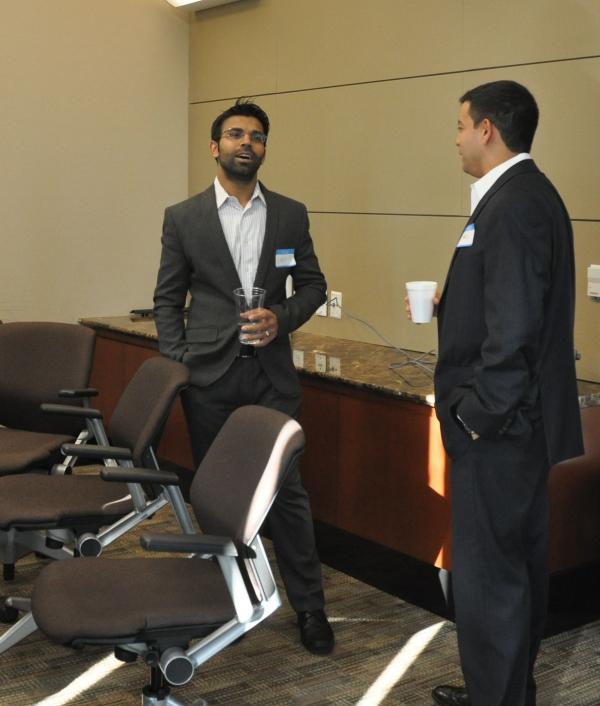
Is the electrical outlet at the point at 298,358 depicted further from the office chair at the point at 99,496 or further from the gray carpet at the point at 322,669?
the gray carpet at the point at 322,669

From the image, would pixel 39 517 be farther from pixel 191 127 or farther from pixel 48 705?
pixel 191 127

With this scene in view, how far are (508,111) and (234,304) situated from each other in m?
1.26

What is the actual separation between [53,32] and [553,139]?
2.78 m

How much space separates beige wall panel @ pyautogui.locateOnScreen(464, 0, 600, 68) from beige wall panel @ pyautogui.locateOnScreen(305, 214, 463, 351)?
2.22ft

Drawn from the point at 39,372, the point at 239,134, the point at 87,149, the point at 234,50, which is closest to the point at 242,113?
the point at 239,134

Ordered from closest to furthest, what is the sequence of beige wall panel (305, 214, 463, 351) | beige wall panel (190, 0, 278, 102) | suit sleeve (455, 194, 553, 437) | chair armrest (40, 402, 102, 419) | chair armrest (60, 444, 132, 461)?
suit sleeve (455, 194, 553, 437) → chair armrest (60, 444, 132, 461) → chair armrest (40, 402, 102, 419) → beige wall panel (305, 214, 463, 351) → beige wall panel (190, 0, 278, 102)

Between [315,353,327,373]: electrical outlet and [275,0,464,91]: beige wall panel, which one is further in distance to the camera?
[275,0,464,91]: beige wall panel

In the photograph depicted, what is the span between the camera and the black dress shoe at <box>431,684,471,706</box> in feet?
9.45

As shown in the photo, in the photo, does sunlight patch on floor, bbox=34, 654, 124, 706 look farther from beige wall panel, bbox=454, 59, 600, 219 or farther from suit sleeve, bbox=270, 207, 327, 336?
beige wall panel, bbox=454, 59, 600, 219

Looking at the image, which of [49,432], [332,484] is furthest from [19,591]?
[332,484]

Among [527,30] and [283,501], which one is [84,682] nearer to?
[283,501]

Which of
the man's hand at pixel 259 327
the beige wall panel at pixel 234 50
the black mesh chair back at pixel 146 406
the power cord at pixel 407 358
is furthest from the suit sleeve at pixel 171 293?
the beige wall panel at pixel 234 50

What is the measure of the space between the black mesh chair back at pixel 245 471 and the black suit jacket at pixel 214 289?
2.43 ft

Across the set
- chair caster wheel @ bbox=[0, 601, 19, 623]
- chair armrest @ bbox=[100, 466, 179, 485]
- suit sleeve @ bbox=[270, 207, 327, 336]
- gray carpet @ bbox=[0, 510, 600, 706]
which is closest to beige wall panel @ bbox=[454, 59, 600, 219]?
suit sleeve @ bbox=[270, 207, 327, 336]
